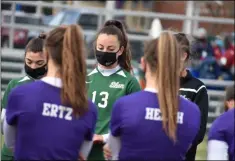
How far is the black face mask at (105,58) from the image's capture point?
6887 millimetres

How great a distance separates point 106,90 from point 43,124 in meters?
1.49

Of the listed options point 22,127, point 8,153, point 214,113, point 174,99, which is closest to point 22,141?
point 22,127

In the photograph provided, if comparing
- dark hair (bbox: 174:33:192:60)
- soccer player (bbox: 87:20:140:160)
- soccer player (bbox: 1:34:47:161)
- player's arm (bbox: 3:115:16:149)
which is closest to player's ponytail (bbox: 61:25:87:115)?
player's arm (bbox: 3:115:16:149)

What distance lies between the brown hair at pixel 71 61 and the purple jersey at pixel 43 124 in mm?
58

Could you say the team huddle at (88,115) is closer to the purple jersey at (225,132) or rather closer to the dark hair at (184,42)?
the purple jersey at (225,132)

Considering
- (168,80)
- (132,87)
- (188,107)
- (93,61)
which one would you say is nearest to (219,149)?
(188,107)

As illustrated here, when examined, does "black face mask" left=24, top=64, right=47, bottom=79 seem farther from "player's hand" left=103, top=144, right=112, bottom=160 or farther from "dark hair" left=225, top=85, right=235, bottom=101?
"dark hair" left=225, top=85, right=235, bottom=101

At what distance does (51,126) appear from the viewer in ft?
18.0

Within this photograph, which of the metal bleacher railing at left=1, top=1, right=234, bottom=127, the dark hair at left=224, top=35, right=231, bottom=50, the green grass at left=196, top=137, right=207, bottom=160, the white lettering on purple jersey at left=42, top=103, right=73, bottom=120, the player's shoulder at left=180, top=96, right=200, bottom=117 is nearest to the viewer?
the white lettering on purple jersey at left=42, top=103, right=73, bottom=120

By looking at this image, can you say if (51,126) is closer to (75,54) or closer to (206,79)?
(75,54)

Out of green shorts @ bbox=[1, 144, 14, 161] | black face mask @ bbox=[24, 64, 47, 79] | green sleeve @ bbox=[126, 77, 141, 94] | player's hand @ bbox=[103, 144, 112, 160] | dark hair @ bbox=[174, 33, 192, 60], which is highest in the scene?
dark hair @ bbox=[174, 33, 192, 60]

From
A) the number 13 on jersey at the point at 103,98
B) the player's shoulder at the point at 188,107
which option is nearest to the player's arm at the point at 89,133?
the player's shoulder at the point at 188,107

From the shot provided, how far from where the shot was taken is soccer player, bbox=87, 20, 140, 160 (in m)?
6.82

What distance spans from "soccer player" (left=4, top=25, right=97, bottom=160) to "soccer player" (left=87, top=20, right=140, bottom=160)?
1181 mm
